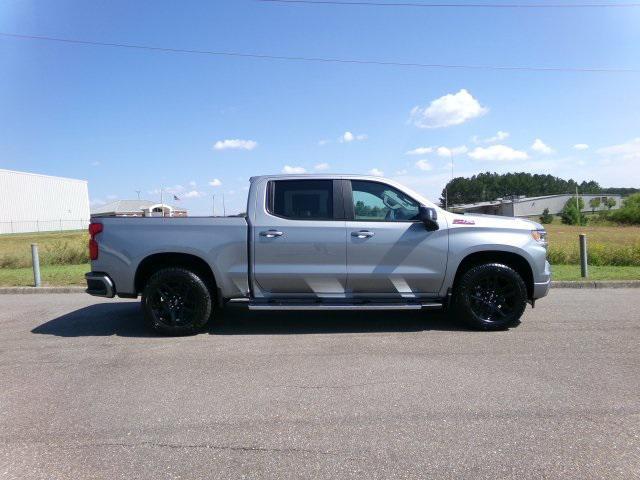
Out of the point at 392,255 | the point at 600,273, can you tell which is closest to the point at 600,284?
the point at 600,273

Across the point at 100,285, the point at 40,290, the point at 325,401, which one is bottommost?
the point at 325,401

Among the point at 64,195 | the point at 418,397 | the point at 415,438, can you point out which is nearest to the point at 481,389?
the point at 418,397

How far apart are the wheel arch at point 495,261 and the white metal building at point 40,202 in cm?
7750

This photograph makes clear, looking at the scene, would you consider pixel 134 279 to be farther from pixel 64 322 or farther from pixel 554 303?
pixel 554 303

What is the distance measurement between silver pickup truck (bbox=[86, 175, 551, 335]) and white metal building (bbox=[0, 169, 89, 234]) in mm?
75284

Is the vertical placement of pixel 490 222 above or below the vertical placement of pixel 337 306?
above

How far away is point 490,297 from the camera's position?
19.3 feet

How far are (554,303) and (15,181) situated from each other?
8512 centimetres

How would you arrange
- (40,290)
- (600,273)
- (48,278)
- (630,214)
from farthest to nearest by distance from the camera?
(630,214) < (48,278) < (600,273) < (40,290)

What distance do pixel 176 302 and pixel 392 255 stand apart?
275cm

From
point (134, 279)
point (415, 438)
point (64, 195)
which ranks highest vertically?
point (64, 195)

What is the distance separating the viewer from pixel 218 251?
5711mm

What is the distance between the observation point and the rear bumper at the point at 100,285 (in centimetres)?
579

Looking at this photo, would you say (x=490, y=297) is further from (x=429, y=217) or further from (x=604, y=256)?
(x=604, y=256)
